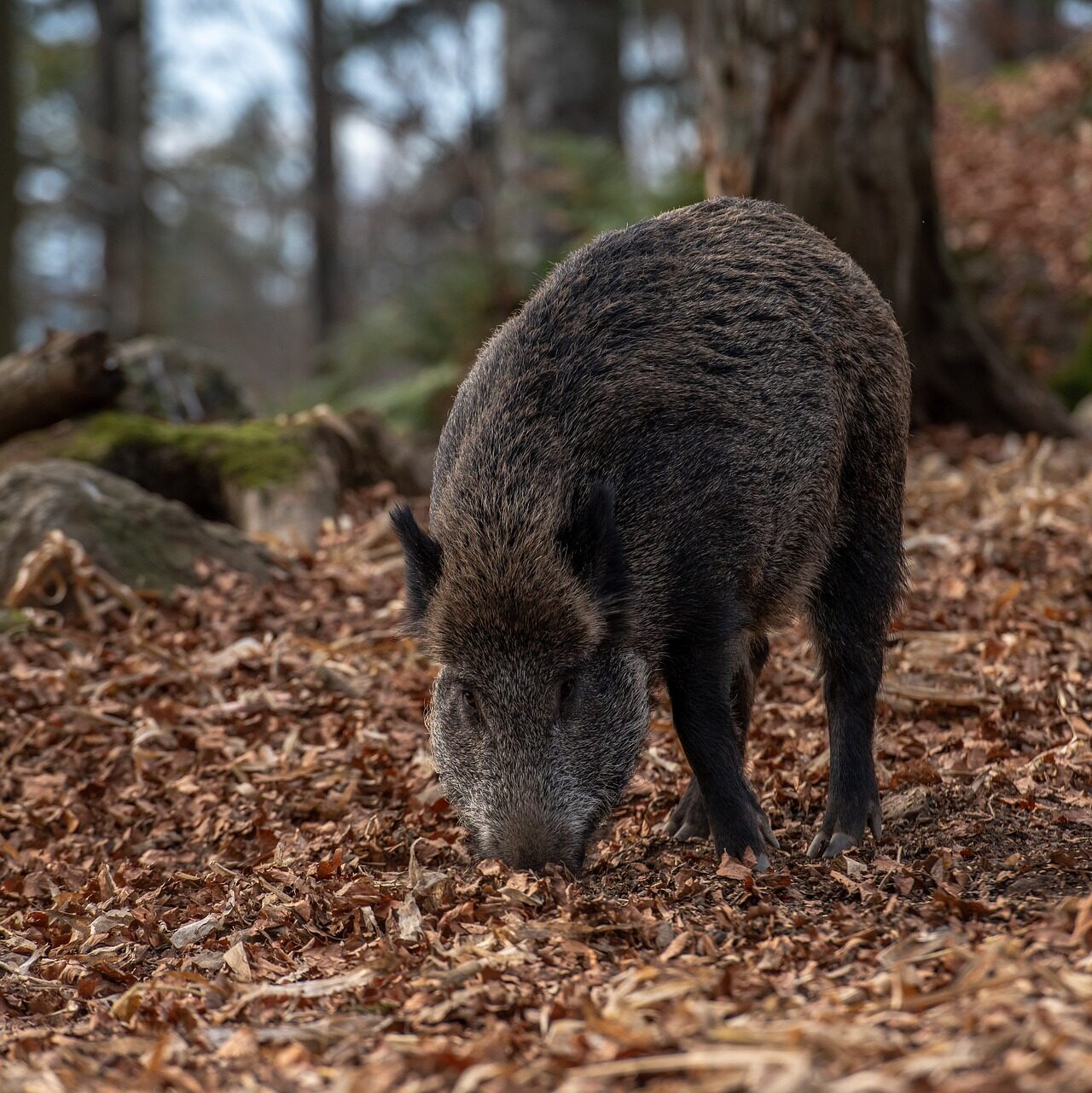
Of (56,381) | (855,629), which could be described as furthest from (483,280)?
(855,629)

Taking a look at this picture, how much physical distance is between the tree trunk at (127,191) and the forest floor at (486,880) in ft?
43.8

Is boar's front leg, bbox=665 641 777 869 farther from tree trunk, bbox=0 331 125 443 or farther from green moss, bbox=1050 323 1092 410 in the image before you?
green moss, bbox=1050 323 1092 410

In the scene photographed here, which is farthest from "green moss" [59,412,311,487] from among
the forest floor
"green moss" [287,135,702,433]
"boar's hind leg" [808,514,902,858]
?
"boar's hind leg" [808,514,902,858]

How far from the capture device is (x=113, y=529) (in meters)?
7.63

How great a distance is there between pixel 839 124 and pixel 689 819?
5978 mm

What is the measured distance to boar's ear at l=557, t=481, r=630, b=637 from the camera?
4.26 m

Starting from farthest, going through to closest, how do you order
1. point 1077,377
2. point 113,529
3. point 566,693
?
point 1077,377, point 113,529, point 566,693

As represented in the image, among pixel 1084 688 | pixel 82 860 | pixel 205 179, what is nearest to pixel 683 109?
pixel 205 179

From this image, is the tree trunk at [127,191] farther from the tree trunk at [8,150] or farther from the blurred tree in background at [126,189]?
the tree trunk at [8,150]

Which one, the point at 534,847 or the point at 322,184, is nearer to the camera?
the point at 534,847

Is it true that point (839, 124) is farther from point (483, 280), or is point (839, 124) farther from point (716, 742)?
point (716, 742)

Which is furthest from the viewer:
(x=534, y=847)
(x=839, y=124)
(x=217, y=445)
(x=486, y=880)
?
(x=839, y=124)

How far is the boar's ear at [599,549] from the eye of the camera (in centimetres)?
426

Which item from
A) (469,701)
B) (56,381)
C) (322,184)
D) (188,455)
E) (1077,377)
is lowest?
(469,701)
